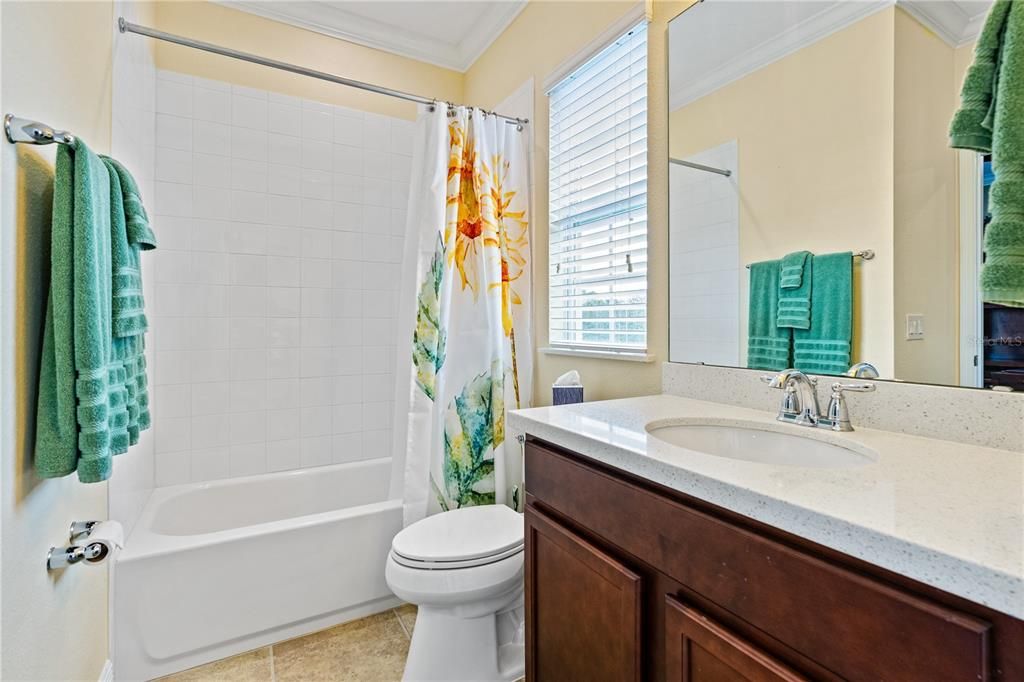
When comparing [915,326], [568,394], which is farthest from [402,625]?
[915,326]

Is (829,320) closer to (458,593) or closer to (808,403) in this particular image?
(808,403)

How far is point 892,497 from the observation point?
2.07 ft

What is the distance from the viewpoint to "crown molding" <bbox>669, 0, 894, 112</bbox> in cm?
110

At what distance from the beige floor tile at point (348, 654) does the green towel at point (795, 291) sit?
1.66 m

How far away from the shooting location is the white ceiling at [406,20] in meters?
2.38

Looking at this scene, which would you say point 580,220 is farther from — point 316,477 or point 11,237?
point 316,477

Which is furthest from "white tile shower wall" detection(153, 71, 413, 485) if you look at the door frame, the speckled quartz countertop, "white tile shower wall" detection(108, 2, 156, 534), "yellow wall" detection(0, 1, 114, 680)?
the door frame

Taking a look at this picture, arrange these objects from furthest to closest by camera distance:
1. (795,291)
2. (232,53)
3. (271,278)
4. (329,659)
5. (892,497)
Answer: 1. (271,278)
2. (232,53)
3. (329,659)
4. (795,291)
5. (892,497)

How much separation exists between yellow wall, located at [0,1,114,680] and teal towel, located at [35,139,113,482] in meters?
0.03

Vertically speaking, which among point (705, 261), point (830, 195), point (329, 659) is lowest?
point (329, 659)

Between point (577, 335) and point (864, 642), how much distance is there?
4.91 ft

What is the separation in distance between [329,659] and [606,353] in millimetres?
1465

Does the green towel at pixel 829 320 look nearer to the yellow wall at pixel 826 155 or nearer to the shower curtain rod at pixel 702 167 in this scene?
the yellow wall at pixel 826 155

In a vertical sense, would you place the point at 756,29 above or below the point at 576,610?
above
